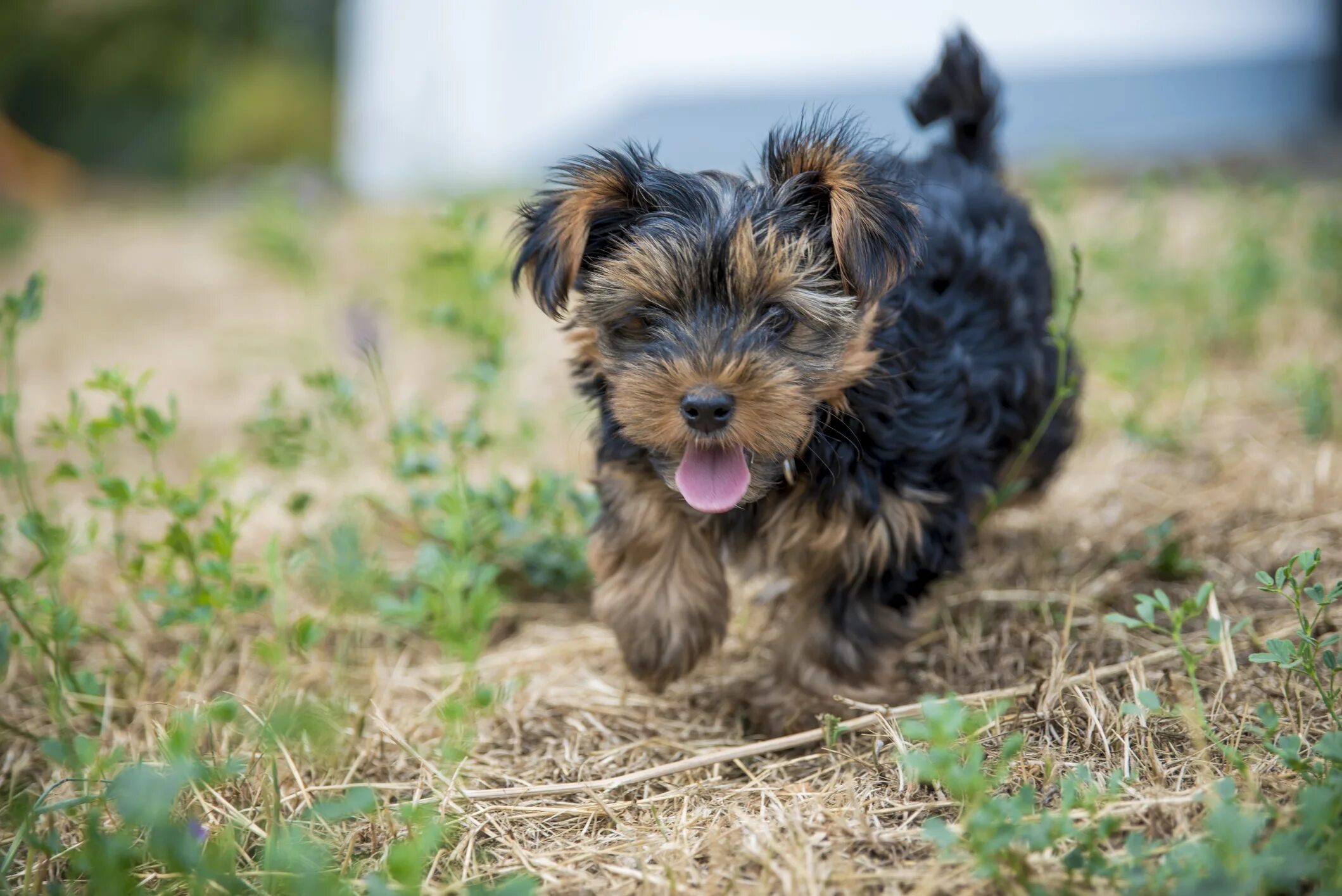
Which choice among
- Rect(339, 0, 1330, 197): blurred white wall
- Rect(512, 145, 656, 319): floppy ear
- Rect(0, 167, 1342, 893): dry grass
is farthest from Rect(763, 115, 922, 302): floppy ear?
Rect(339, 0, 1330, 197): blurred white wall

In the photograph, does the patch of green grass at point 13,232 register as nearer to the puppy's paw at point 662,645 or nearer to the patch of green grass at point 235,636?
the patch of green grass at point 235,636

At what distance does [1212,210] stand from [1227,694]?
5.49 m

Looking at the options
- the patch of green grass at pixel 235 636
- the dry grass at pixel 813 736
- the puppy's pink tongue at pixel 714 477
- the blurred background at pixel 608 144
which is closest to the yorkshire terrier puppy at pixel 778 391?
the puppy's pink tongue at pixel 714 477

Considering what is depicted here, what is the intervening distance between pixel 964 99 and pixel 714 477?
6.34 ft

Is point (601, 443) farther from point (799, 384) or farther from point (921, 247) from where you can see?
point (921, 247)

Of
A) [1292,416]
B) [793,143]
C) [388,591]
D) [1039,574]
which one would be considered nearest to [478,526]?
[388,591]

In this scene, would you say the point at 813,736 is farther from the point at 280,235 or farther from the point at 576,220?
the point at 280,235

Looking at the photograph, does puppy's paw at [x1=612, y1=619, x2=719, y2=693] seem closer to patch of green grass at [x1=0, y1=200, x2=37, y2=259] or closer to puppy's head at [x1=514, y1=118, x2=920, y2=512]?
puppy's head at [x1=514, y1=118, x2=920, y2=512]

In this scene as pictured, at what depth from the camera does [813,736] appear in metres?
2.71

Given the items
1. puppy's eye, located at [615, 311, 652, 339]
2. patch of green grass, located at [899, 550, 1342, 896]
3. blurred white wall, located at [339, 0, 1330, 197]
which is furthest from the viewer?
blurred white wall, located at [339, 0, 1330, 197]

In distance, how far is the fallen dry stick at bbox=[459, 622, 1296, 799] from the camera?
2551 millimetres

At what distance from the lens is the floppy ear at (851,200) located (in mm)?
2584

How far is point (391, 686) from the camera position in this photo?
320 centimetres

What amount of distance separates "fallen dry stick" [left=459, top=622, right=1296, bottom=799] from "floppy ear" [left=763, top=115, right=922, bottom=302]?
3.35 feet
